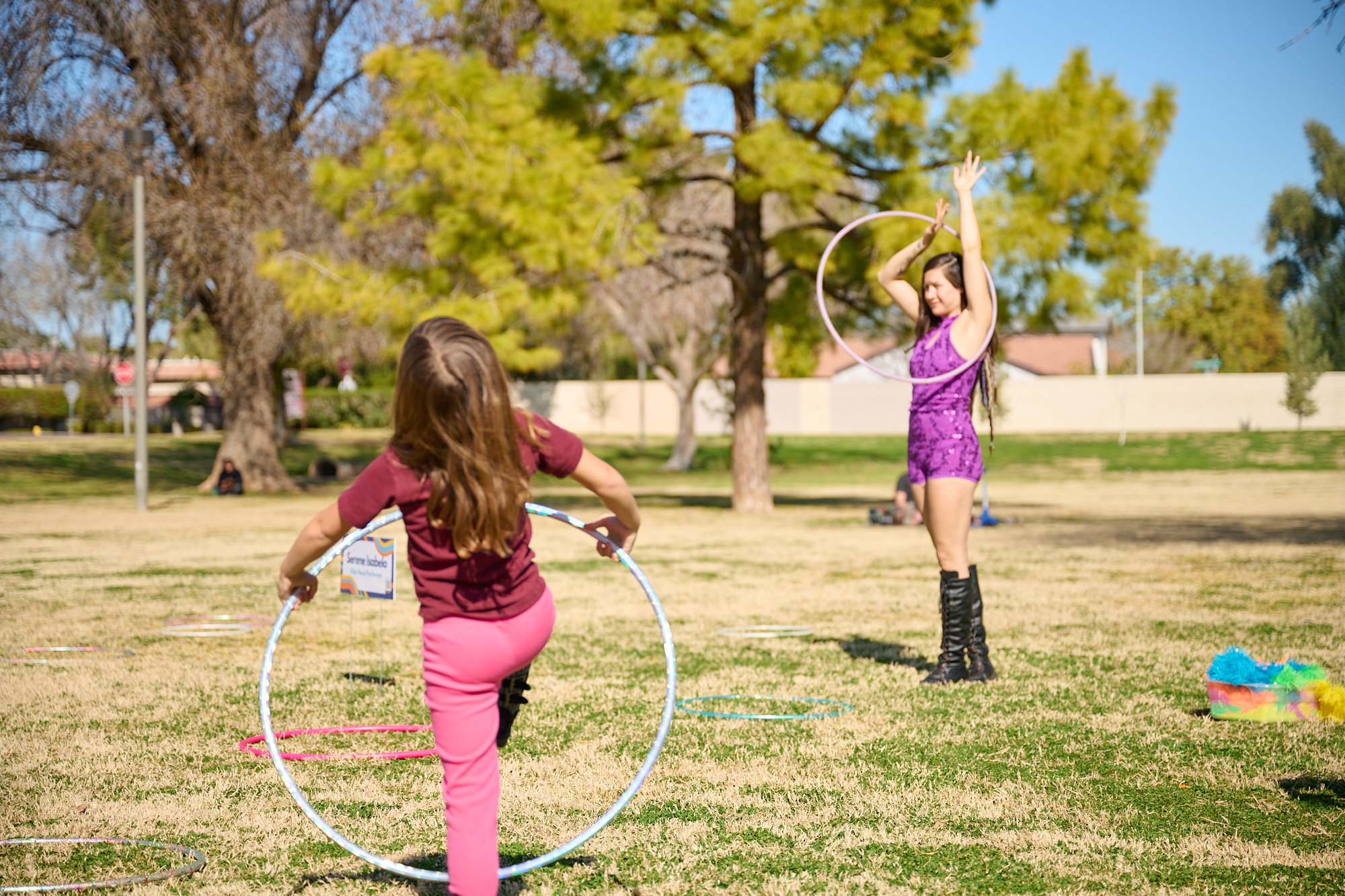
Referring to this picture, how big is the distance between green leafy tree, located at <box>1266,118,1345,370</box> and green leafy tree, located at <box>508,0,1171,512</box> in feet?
125

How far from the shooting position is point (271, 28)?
74.6ft

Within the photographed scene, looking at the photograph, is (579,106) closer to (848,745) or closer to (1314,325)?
(848,745)

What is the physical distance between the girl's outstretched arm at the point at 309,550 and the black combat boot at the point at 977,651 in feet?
13.4

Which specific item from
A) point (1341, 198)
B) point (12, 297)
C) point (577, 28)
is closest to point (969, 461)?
point (577, 28)

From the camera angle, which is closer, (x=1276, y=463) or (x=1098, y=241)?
(x=1098, y=241)

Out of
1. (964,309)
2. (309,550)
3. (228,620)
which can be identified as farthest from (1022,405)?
(309,550)

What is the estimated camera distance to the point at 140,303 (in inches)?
790

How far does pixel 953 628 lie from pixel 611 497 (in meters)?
3.68

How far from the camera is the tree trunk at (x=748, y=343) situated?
20.0 meters

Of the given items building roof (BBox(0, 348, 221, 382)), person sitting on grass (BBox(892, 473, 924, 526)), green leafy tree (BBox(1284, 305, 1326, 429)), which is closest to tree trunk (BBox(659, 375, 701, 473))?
building roof (BBox(0, 348, 221, 382))

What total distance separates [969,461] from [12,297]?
86.2 feet

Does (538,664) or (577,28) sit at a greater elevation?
(577,28)

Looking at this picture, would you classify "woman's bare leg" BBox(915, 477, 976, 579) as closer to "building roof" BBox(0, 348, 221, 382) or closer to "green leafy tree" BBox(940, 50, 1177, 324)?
"green leafy tree" BBox(940, 50, 1177, 324)

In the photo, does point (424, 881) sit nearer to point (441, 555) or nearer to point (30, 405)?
point (441, 555)
